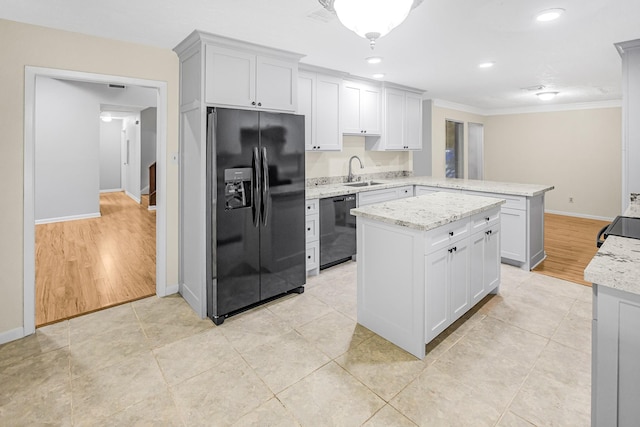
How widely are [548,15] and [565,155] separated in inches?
228

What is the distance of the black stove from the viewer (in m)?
1.78

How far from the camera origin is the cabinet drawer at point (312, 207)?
3.68 meters

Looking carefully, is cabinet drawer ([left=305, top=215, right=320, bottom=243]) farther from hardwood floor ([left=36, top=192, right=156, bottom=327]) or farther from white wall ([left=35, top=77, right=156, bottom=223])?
white wall ([left=35, top=77, right=156, bottom=223])

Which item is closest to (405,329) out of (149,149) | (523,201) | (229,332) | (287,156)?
(229,332)

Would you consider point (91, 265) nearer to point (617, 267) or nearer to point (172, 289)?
point (172, 289)

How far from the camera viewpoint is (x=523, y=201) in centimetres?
387

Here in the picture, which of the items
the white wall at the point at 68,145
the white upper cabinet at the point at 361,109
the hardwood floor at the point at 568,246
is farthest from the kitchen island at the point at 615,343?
the white wall at the point at 68,145

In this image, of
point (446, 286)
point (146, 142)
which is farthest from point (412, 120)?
point (146, 142)

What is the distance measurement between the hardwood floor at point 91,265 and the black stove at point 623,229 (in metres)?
3.61

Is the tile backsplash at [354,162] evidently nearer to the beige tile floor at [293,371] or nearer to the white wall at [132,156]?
the beige tile floor at [293,371]

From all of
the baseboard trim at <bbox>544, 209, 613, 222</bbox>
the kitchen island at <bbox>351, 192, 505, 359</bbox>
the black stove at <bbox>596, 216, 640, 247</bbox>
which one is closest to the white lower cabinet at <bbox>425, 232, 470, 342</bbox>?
the kitchen island at <bbox>351, 192, 505, 359</bbox>

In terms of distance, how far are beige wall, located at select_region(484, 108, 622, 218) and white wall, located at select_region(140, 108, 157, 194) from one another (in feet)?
28.1

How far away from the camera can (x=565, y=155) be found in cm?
718

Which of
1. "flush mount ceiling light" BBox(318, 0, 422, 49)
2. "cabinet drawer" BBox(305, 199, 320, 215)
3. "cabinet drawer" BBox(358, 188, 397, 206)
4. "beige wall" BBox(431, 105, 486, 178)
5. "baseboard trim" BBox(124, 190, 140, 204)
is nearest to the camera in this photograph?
"flush mount ceiling light" BBox(318, 0, 422, 49)
